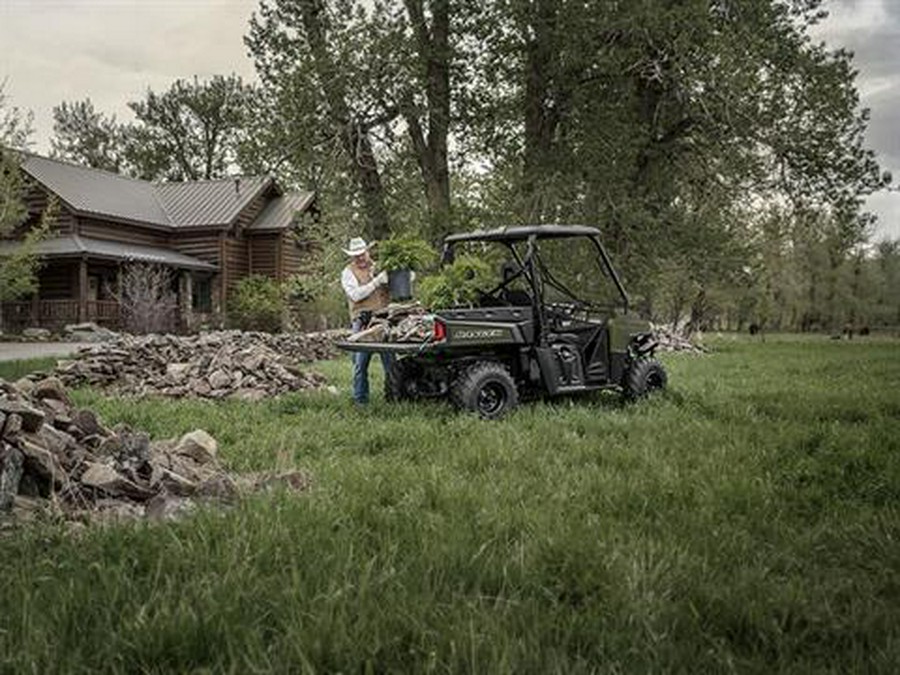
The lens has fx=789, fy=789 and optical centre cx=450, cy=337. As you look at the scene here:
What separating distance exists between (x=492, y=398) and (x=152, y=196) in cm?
3640

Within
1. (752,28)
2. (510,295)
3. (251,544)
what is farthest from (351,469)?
(752,28)

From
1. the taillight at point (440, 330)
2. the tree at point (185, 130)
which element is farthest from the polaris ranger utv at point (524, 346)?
the tree at point (185, 130)

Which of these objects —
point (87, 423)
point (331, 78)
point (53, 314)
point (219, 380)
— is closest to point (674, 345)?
point (331, 78)

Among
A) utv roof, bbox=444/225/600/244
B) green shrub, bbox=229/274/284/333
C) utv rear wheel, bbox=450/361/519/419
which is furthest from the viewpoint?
green shrub, bbox=229/274/284/333

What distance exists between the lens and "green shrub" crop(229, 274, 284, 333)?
1445 inches

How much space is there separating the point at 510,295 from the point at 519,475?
429 cm

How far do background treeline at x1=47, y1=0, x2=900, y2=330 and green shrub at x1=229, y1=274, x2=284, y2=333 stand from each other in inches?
621

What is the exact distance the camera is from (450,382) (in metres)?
8.81

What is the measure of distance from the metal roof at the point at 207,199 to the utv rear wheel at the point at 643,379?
102 feet

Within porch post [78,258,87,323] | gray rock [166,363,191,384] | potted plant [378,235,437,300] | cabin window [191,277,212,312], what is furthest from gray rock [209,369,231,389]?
cabin window [191,277,212,312]

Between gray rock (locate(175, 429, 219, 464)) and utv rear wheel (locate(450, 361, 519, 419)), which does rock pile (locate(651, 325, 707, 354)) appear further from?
gray rock (locate(175, 429, 219, 464))

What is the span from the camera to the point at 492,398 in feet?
27.8

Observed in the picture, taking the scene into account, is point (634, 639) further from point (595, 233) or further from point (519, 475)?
point (595, 233)

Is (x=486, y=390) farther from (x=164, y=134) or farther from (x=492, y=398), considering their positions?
(x=164, y=134)
